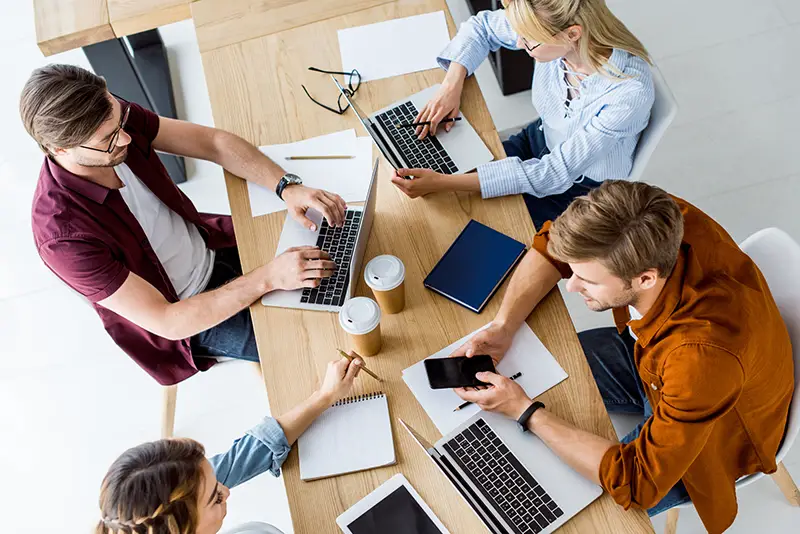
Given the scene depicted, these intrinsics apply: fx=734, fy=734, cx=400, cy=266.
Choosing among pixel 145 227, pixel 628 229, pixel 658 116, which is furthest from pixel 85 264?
pixel 658 116

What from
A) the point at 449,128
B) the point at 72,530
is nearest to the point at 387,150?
the point at 449,128

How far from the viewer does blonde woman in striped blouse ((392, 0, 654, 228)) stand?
1812 millimetres

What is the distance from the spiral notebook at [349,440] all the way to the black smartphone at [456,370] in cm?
12

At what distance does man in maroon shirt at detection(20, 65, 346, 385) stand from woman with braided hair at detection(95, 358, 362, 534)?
32cm

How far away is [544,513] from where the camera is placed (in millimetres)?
1466

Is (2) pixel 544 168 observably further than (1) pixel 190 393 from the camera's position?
No

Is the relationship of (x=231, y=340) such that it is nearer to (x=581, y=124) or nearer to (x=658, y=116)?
(x=581, y=124)

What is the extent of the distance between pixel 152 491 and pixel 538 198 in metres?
1.35

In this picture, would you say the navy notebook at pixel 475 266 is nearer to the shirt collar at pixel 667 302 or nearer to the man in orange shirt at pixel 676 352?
the man in orange shirt at pixel 676 352

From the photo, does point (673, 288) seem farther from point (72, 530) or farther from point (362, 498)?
point (72, 530)

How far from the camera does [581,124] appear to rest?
6.45 feet

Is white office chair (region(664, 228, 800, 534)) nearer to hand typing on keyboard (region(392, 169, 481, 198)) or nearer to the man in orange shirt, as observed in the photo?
the man in orange shirt

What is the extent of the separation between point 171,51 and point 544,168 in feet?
7.06

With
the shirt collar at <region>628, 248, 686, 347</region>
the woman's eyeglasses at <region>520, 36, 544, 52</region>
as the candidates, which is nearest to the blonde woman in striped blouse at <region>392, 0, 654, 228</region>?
the woman's eyeglasses at <region>520, 36, 544, 52</region>
